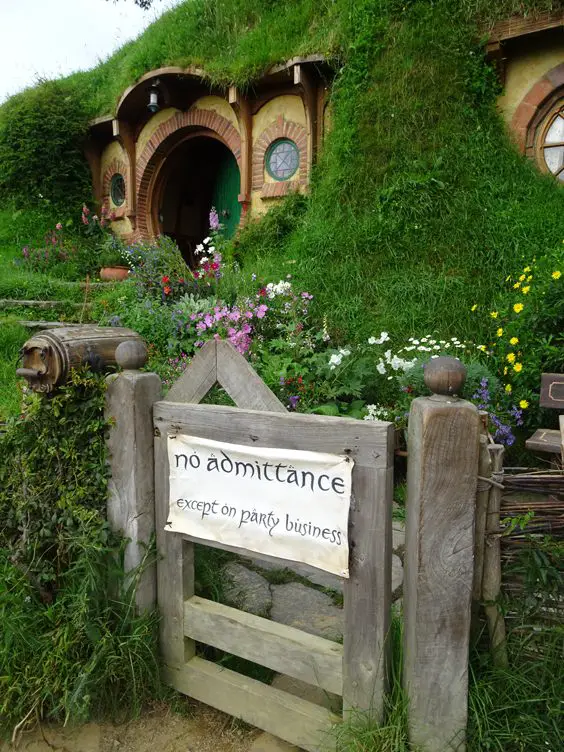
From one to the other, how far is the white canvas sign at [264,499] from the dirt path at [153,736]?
0.73m

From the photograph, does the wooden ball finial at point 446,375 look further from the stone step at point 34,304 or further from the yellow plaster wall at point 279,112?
the yellow plaster wall at point 279,112

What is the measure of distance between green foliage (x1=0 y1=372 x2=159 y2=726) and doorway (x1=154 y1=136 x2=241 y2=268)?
728 centimetres

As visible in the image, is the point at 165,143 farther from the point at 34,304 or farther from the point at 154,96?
the point at 34,304

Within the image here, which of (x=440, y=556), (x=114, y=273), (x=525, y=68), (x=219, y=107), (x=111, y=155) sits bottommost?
(x=440, y=556)

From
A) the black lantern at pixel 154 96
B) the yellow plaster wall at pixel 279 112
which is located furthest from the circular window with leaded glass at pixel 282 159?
the black lantern at pixel 154 96

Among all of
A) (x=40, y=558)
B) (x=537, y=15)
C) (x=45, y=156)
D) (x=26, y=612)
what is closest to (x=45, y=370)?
(x=40, y=558)

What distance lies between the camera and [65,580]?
2154mm

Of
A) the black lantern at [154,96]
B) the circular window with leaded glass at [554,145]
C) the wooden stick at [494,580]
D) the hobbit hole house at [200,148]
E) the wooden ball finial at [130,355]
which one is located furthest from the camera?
the black lantern at [154,96]

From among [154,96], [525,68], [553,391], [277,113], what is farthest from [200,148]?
[553,391]

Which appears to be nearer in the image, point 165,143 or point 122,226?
point 165,143

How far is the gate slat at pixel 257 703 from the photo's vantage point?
1726 mm

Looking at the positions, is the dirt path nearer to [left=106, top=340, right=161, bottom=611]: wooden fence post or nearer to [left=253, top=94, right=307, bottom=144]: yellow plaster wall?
[left=106, top=340, right=161, bottom=611]: wooden fence post

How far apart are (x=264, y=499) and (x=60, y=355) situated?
1000 millimetres

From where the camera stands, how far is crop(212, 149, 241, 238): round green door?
905 cm
